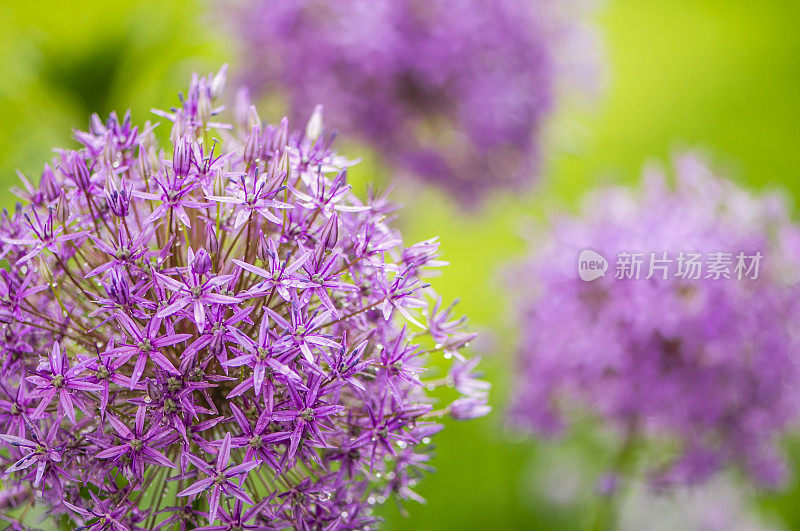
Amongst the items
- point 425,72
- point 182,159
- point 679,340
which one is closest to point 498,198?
point 425,72

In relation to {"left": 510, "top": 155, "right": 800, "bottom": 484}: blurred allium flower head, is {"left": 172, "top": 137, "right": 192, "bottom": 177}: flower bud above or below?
below

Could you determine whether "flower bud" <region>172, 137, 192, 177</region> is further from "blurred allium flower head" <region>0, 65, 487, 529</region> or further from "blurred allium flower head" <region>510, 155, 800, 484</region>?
"blurred allium flower head" <region>510, 155, 800, 484</region>

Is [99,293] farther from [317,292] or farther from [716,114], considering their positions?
[716,114]

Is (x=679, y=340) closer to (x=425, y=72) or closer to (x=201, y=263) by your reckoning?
(x=425, y=72)

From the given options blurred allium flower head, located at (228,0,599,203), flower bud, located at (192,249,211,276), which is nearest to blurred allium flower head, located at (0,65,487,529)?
flower bud, located at (192,249,211,276)

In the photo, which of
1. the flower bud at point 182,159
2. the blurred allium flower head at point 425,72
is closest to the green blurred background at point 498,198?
the blurred allium flower head at point 425,72

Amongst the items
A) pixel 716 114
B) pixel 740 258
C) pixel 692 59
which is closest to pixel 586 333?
pixel 740 258
